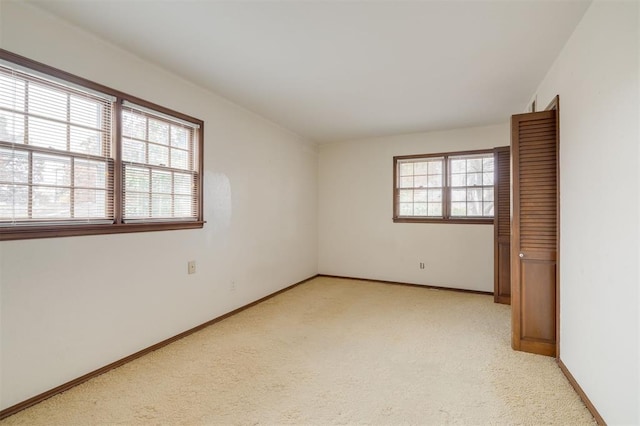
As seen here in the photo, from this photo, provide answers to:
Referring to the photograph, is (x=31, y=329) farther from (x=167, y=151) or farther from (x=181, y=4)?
(x=181, y=4)

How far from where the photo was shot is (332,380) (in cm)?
223

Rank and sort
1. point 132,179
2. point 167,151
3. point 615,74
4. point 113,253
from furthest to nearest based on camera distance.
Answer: point 167,151, point 132,179, point 113,253, point 615,74

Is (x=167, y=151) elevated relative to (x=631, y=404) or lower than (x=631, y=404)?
elevated

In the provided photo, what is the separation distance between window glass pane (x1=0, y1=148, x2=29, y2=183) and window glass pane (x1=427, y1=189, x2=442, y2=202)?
4.84 metres

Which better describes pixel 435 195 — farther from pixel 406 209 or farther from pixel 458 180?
pixel 406 209

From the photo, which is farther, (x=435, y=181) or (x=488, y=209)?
(x=435, y=181)

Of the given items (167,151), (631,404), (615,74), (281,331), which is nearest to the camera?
(631,404)

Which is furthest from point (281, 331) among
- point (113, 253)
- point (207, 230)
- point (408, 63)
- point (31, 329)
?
point (408, 63)

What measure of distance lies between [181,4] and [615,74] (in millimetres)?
2564

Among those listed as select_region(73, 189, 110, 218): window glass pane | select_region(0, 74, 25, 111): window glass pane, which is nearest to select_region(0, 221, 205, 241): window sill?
select_region(73, 189, 110, 218): window glass pane

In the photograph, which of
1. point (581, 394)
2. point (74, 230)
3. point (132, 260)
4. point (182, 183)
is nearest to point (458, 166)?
point (581, 394)

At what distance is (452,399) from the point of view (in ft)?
6.58

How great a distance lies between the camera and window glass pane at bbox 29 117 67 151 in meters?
2.00

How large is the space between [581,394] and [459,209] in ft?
10.2
